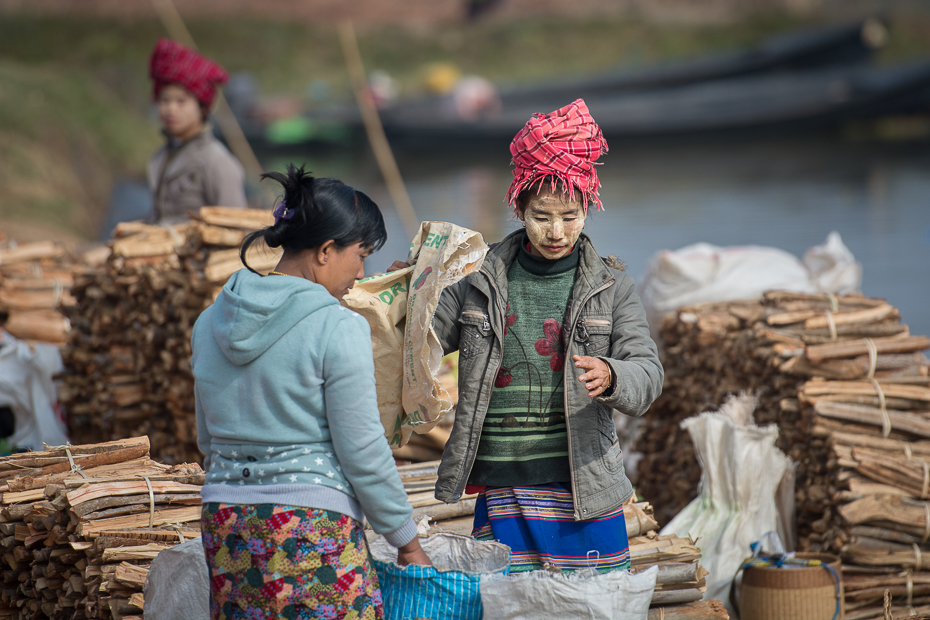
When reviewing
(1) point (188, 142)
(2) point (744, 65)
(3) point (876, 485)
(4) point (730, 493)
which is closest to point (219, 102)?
(1) point (188, 142)

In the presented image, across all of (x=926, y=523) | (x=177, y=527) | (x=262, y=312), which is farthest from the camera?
(x=926, y=523)

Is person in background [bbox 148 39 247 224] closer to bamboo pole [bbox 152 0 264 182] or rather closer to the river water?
bamboo pole [bbox 152 0 264 182]

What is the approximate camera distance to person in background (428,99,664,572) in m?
2.37

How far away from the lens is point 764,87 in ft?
77.4

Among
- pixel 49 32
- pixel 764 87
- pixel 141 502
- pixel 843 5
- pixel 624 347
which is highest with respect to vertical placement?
pixel 843 5

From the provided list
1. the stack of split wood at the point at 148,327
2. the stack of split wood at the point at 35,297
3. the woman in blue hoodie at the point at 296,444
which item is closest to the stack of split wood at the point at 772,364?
the stack of split wood at the point at 148,327

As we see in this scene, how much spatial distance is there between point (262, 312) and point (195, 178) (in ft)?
10.5

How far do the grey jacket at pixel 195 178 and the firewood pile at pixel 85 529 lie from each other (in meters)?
1.92

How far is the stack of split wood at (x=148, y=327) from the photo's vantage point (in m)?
4.36

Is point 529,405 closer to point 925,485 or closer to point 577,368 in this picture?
point 577,368

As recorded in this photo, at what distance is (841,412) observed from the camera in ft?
12.9

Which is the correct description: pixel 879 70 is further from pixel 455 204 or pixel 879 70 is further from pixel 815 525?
pixel 815 525

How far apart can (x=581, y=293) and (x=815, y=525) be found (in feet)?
7.25

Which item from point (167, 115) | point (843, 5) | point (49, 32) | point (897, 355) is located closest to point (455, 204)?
point (167, 115)
